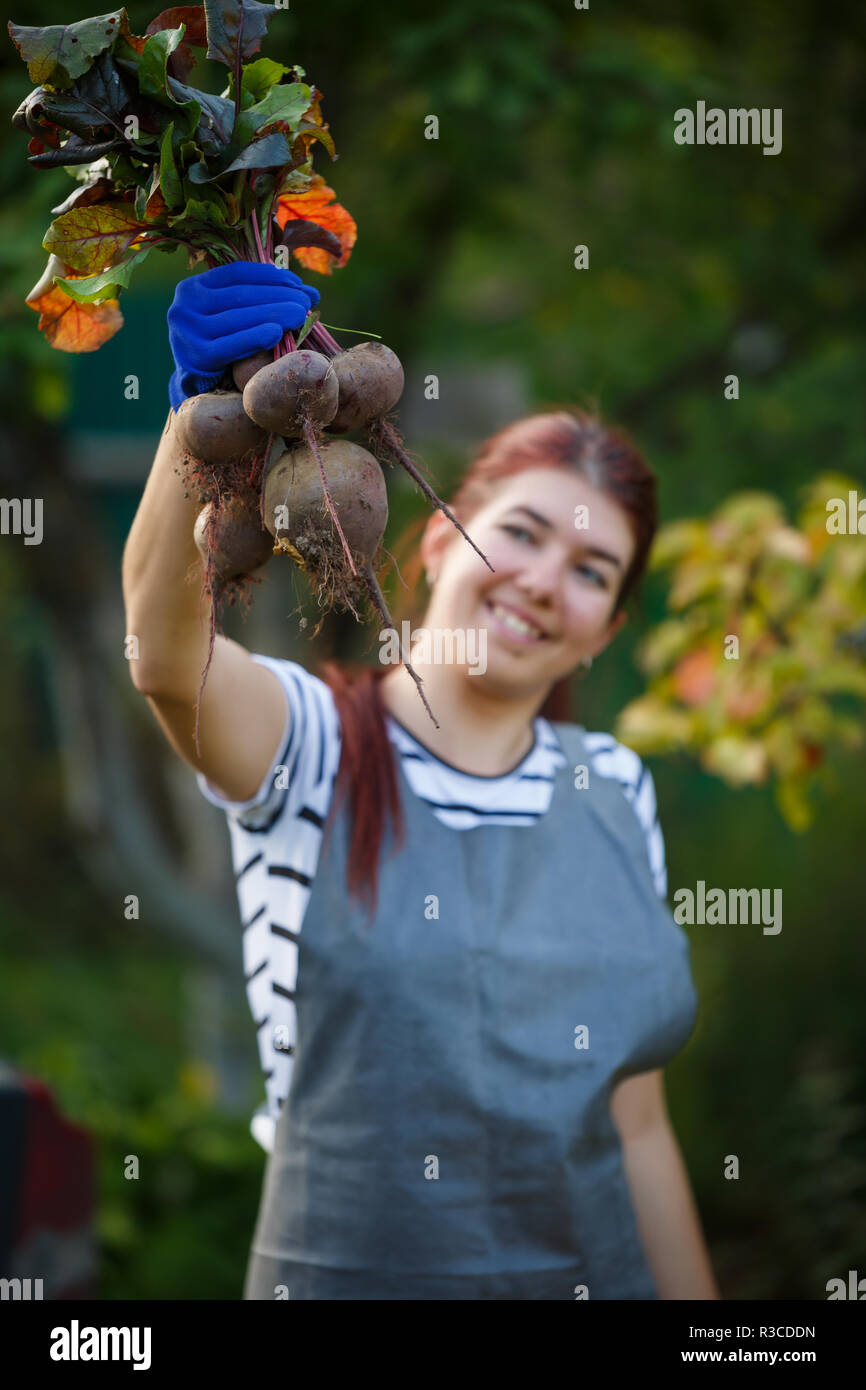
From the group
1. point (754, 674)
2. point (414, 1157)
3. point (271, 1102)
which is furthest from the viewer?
point (754, 674)

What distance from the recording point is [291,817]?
5.36ft

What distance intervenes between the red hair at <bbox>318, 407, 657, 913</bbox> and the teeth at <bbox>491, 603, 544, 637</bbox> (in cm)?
16

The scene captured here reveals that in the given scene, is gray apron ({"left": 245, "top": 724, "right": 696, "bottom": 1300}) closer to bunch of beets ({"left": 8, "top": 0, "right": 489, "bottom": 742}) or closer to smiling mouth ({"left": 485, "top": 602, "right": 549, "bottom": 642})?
smiling mouth ({"left": 485, "top": 602, "right": 549, "bottom": 642})

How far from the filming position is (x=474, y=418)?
6.50m

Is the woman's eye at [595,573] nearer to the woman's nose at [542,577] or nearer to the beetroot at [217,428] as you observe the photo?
the woman's nose at [542,577]

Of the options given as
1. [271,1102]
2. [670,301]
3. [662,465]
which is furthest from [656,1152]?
[670,301]

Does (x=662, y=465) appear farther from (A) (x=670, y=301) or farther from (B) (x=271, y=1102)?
(B) (x=271, y=1102)

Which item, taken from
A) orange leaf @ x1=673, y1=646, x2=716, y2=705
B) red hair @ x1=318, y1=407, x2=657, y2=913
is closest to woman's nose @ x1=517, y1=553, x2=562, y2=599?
red hair @ x1=318, y1=407, x2=657, y2=913

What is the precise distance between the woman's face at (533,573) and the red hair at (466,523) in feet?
0.10

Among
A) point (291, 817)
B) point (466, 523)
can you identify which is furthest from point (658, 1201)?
point (466, 523)

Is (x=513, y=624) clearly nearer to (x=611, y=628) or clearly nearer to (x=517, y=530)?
(x=517, y=530)

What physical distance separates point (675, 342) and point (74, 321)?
3100 millimetres

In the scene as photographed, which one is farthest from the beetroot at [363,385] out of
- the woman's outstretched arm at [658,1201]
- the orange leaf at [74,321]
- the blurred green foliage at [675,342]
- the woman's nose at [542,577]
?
the blurred green foliage at [675,342]

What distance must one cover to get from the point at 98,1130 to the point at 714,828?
237cm
